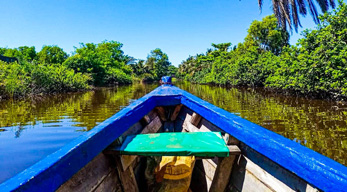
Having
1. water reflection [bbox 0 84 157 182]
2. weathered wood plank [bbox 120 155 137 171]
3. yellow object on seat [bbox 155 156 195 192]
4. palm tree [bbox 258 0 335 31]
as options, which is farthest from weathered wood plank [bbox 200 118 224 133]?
palm tree [bbox 258 0 335 31]

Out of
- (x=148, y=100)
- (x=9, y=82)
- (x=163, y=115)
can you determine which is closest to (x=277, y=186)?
(x=148, y=100)

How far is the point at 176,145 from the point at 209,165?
558 mm

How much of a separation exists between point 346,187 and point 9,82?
13.0 meters

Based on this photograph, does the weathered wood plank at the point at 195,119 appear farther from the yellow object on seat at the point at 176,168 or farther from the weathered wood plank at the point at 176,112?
the yellow object on seat at the point at 176,168

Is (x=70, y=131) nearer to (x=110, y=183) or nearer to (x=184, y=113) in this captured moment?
(x=184, y=113)

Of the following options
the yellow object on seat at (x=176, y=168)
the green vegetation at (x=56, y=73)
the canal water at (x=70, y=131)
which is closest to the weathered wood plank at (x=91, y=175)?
the yellow object on seat at (x=176, y=168)

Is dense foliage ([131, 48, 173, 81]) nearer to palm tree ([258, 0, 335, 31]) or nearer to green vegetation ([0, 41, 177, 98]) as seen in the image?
green vegetation ([0, 41, 177, 98])

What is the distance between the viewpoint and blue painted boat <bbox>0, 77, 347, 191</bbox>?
75 centimetres

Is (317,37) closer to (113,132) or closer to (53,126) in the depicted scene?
(113,132)

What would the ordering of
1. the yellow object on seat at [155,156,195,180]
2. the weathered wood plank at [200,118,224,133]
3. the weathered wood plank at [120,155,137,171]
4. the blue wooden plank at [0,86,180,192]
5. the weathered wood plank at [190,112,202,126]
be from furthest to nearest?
the weathered wood plank at [190,112,202,126] → the weathered wood plank at [200,118,224,133] → the yellow object on seat at [155,156,195,180] → the weathered wood plank at [120,155,137,171] → the blue wooden plank at [0,86,180,192]

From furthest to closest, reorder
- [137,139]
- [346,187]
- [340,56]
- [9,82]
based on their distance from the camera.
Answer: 1. [9,82]
2. [340,56]
3. [137,139]
4. [346,187]

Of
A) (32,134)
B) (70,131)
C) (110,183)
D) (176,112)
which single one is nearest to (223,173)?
(110,183)

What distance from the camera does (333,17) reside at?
24.0 ft

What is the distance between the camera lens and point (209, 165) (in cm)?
163
